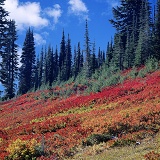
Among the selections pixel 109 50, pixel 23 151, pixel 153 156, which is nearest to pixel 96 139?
pixel 23 151

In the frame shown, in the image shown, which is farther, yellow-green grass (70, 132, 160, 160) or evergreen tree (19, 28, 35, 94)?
evergreen tree (19, 28, 35, 94)

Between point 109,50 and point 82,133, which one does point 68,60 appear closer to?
point 109,50

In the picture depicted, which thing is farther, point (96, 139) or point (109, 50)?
point (109, 50)

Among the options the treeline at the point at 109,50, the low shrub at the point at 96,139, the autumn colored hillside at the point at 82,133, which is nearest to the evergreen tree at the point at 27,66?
the treeline at the point at 109,50

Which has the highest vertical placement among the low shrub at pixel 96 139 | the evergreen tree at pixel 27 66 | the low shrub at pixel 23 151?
the evergreen tree at pixel 27 66

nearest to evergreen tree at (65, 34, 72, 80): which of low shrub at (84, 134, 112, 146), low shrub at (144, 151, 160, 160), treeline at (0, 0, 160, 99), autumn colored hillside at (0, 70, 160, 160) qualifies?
treeline at (0, 0, 160, 99)

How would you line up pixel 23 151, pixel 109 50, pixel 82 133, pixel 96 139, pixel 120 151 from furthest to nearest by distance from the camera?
pixel 109 50
pixel 82 133
pixel 96 139
pixel 23 151
pixel 120 151

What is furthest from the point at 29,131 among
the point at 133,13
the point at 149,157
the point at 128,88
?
the point at 133,13

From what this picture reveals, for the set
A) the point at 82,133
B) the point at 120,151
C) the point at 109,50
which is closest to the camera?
the point at 120,151

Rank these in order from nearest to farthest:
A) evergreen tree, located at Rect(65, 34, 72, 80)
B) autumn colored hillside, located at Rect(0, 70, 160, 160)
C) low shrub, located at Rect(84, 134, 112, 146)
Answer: autumn colored hillside, located at Rect(0, 70, 160, 160), low shrub, located at Rect(84, 134, 112, 146), evergreen tree, located at Rect(65, 34, 72, 80)

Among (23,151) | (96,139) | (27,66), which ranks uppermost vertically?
Result: (27,66)

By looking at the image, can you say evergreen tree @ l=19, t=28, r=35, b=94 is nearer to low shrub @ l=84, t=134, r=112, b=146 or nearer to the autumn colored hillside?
the autumn colored hillside

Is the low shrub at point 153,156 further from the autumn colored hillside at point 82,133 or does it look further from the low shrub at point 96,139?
the low shrub at point 96,139

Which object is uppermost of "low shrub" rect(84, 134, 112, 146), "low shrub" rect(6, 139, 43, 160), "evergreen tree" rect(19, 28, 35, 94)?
"evergreen tree" rect(19, 28, 35, 94)
